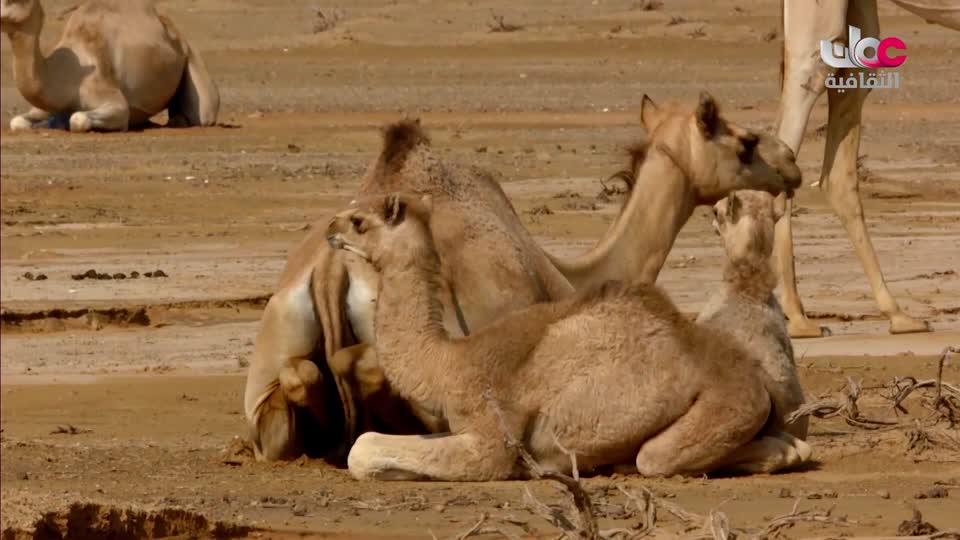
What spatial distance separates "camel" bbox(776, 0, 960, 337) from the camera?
453 inches

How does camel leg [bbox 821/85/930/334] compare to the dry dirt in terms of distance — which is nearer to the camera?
the dry dirt

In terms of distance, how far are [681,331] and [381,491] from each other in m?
1.16

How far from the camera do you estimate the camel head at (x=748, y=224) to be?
8.31m

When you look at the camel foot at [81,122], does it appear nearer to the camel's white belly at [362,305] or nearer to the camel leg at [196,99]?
the camel leg at [196,99]

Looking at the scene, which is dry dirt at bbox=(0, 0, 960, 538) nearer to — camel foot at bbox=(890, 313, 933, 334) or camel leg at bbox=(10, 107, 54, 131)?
camel foot at bbox=(890, 313, 933, 334)

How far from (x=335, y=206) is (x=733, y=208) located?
896 cm

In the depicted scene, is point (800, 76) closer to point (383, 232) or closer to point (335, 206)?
point (383, 232)

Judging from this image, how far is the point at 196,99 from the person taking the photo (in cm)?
Result: 2295

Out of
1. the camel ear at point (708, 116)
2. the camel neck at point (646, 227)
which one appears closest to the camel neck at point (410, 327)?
the camel neck at point (646, 227)

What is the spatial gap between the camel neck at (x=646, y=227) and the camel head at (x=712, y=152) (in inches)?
2.1

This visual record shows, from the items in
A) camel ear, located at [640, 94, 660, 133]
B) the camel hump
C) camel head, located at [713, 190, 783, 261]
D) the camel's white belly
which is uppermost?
the camel hump

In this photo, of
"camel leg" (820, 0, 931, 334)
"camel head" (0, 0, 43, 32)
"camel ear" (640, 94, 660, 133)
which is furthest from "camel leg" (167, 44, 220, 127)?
"camel ear" (640, 94, 660, 133)

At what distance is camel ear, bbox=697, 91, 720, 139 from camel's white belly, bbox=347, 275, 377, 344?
6.95 ft

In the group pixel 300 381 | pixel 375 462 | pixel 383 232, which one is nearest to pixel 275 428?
pixel 300 381
